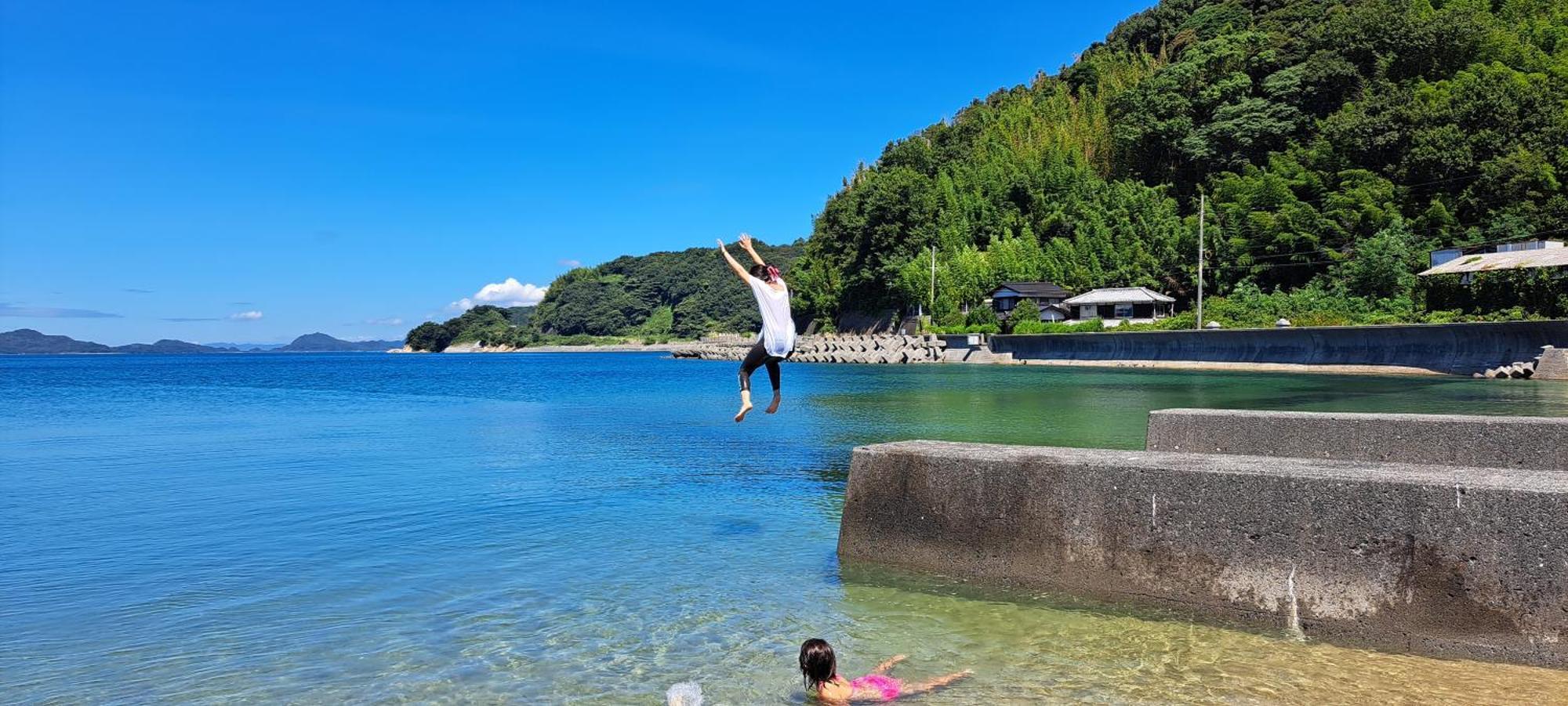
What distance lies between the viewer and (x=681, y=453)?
63.3 ft

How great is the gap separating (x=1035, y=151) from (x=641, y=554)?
97801 mm

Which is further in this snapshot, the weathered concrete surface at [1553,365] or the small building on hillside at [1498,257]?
the small building on hillside at [1498,257]

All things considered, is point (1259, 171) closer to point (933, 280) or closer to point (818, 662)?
point (933, 280)

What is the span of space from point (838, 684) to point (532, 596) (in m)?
3.49

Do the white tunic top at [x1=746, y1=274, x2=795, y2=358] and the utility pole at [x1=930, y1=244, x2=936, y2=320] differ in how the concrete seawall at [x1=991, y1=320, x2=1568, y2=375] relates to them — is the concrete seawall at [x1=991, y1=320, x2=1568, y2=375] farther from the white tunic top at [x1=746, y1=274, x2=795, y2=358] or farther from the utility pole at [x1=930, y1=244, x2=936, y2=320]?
the white tunic top at [x1=746, y1=274, x2=795, y2=358]

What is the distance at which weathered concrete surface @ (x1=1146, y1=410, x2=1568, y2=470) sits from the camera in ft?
27.4

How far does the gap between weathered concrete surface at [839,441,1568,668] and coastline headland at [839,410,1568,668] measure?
0.03 ft

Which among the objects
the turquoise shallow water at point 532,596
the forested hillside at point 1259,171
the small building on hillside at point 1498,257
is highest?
the forested hillside at point 1259,171

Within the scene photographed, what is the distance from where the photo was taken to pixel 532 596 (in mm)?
8234

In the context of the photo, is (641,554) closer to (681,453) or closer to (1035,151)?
(681,453)

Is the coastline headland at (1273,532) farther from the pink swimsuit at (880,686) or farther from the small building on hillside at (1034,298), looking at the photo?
the small building on hillside at (1034,298)

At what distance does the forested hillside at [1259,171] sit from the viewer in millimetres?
58750

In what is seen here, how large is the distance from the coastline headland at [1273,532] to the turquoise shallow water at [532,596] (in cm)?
21

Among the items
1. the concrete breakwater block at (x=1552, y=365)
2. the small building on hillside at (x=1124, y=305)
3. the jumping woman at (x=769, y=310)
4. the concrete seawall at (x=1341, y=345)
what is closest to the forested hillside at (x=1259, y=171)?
the small building on hillside at (x=1124, y=305)
